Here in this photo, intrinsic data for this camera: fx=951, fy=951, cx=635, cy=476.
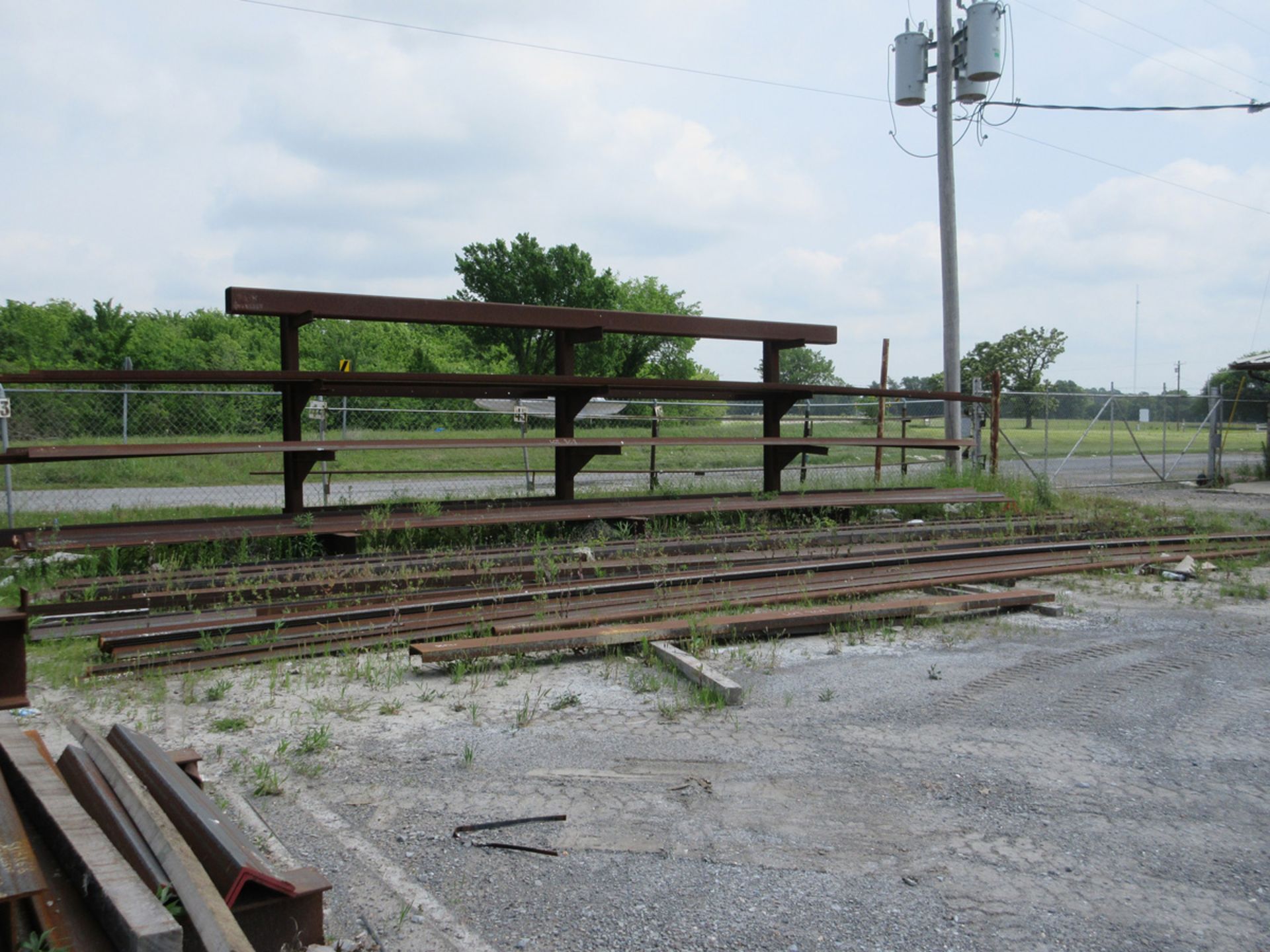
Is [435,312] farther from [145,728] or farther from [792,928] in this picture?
[792,928]

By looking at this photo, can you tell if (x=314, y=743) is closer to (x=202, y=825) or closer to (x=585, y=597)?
(x=202, y=825)

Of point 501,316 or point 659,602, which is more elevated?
point 501,316

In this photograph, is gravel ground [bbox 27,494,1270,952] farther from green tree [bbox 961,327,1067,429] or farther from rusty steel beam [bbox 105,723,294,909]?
green tree [bbox 961,327,1067,429]

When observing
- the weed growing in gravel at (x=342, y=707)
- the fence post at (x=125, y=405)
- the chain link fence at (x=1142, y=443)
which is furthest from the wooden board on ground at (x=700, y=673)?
the chain link fence at (x=1142, y=443)

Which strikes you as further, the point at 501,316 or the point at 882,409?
the point at 882,409

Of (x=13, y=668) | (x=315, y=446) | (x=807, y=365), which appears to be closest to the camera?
(x=13, y=668)

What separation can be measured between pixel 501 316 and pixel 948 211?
32.4 feet

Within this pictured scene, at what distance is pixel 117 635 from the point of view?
18.7 ft

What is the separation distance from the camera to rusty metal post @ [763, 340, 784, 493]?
38.7 ft

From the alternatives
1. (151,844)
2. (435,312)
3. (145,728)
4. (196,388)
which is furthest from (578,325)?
(196,388)

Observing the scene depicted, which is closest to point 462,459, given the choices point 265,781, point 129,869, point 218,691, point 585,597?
point 585,597

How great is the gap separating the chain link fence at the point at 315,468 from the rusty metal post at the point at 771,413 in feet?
1.87

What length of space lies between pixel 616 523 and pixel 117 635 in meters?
5.40

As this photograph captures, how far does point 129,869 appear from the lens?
2.46m
